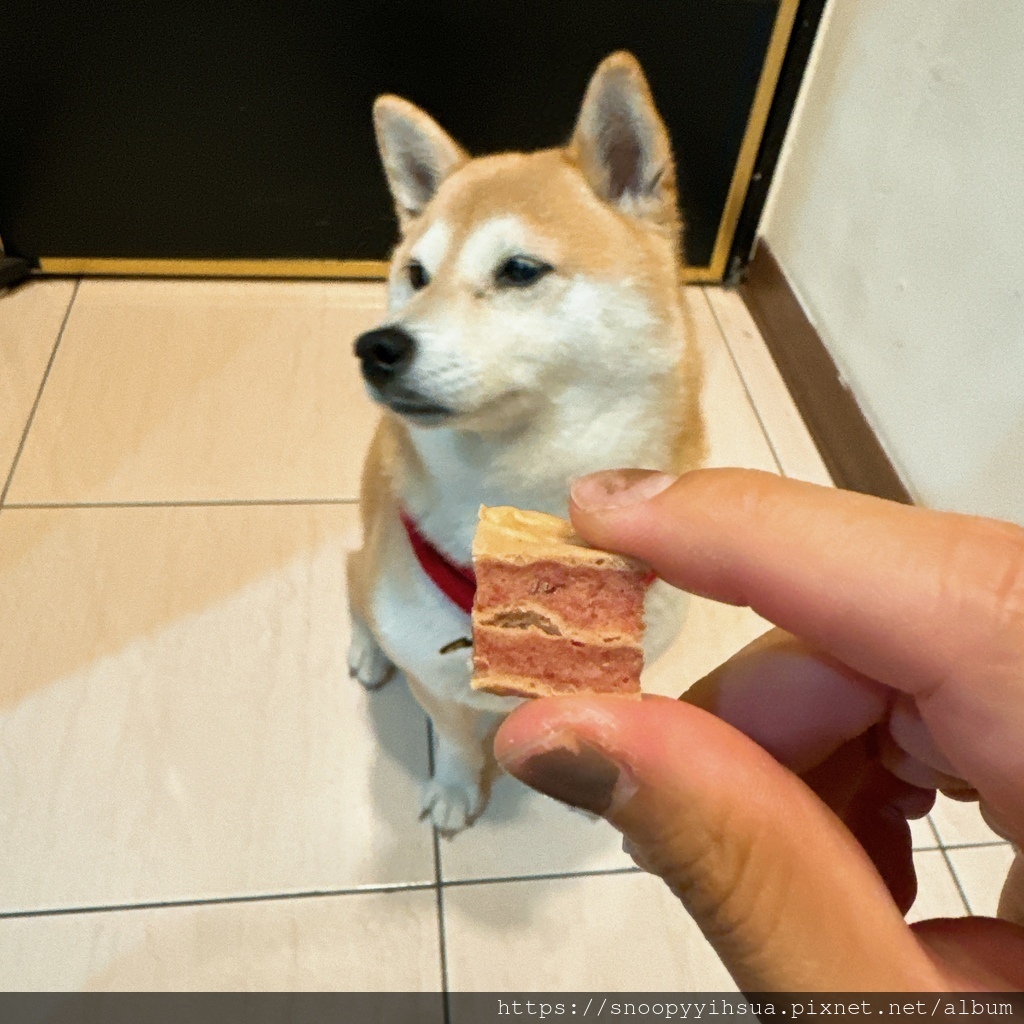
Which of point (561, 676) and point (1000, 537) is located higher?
point (1000, 537)

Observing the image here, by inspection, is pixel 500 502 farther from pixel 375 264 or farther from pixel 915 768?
pixel 375 264

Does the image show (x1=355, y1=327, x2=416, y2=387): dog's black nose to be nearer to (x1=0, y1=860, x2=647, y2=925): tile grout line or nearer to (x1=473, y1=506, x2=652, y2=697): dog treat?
(x1=473, y1=506, x2=652, y2=697): dog treat

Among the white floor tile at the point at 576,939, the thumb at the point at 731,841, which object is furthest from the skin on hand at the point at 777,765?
the white floor tile at the point at 576,939

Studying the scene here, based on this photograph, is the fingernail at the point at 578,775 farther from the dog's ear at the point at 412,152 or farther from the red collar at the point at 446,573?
the dog's ear at the point at 412,152

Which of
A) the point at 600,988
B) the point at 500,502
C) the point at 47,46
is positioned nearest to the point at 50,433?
the point at 47,46

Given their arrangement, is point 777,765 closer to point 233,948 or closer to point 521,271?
point 521,271

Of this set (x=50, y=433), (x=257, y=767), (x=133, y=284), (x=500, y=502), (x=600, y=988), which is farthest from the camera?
(x=133, y=284)
